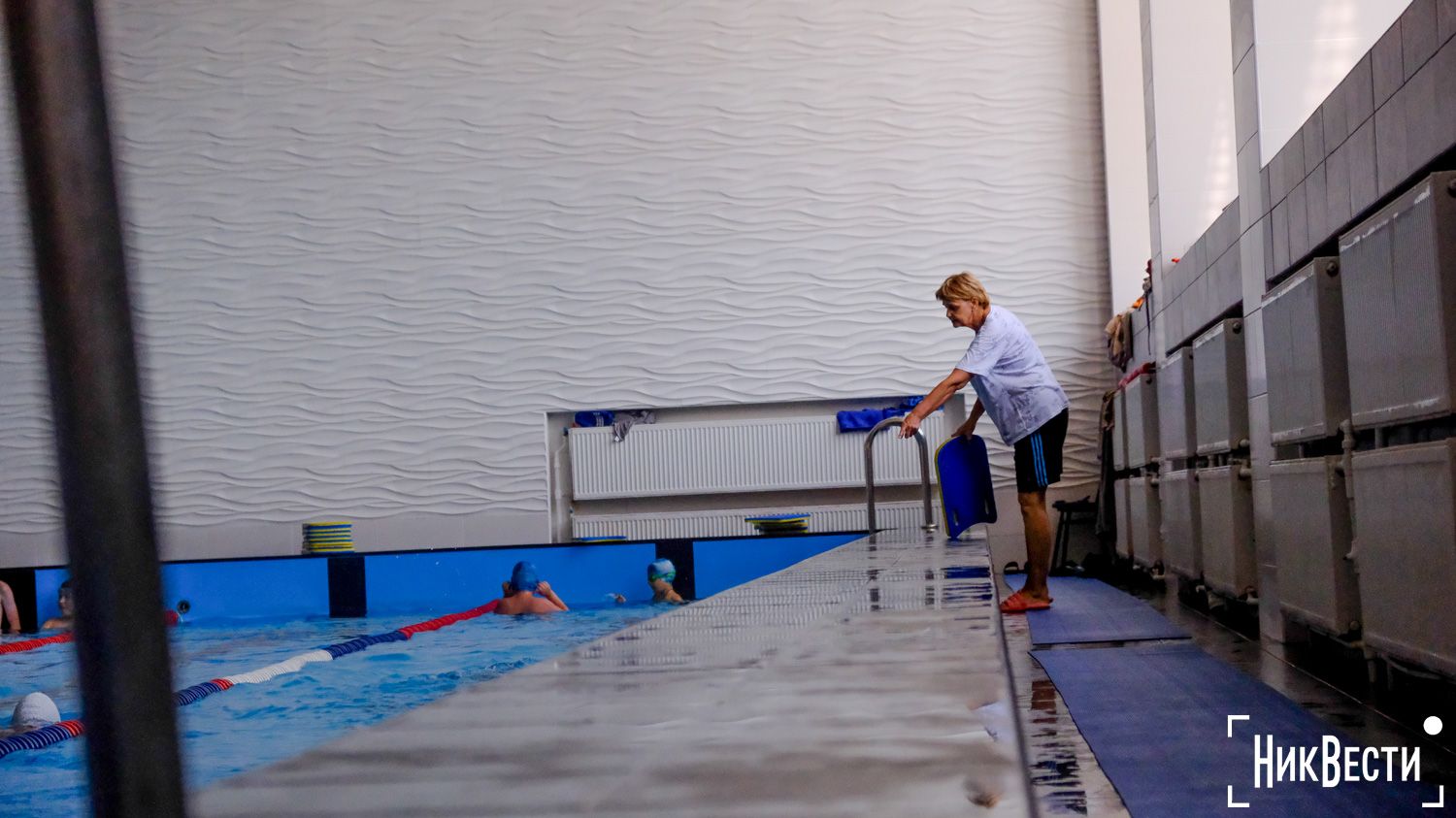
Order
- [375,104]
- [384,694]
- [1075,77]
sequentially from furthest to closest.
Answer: [375,104]
[1075,77]
[384,694]

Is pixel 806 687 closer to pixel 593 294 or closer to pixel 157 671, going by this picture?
pixel 157 671

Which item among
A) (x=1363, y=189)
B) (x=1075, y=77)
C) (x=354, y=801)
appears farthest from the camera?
(x=1075, y=77)

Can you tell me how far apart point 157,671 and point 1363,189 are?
3.47m

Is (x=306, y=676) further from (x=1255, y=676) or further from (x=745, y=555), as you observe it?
(x=1255, y=676)

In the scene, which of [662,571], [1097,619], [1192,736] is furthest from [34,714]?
[1097,619]

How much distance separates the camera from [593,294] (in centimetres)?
1023

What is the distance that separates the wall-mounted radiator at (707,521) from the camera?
983 centimetres

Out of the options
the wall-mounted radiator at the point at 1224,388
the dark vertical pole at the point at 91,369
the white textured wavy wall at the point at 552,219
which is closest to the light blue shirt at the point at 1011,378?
the wall-mounted radiator at the point at 1224,388

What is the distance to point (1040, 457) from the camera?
5.11 meters

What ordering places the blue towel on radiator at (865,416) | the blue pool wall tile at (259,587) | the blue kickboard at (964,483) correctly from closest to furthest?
the blue kickboard at (964,483), the blue pool wall tile at (259,587), the blue towel on radiator at (865,416)

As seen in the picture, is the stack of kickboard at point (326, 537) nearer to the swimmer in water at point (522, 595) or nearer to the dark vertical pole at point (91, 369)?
the swimmer in water at point (522, 595)

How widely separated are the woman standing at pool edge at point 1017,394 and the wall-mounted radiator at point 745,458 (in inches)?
178

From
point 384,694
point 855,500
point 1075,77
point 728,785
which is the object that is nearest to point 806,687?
point 728,785

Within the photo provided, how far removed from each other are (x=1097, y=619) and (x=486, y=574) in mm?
4534
